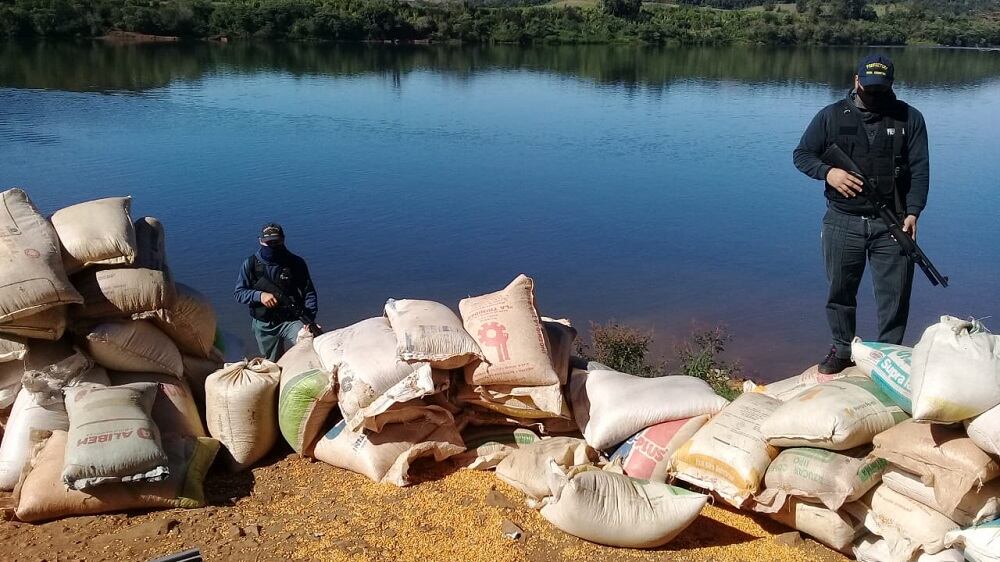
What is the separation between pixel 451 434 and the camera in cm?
408

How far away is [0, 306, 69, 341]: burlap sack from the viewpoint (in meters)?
3.80

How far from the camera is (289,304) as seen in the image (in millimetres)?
5086

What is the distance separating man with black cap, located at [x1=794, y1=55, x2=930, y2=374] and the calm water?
11.1 feet

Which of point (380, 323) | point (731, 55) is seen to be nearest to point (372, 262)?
point (380, 323)

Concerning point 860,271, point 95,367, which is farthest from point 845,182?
point 95,367

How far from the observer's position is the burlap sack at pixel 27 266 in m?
3.73

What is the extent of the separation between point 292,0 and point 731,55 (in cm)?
2499

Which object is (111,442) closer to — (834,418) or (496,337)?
(496,337)

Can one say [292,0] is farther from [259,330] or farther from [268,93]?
[259,330]

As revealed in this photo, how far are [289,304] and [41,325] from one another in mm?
1481

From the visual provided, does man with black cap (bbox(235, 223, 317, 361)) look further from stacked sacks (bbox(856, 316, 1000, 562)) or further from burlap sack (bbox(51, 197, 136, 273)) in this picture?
stacked sacks (bbox(856, 316, 1000, 562))

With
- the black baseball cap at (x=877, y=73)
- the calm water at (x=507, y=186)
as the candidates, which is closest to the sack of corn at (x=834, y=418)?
the black baseball cap at (x=877, y=73)

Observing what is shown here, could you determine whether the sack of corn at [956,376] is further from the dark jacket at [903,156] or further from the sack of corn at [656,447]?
the dark jacket at [903,156]

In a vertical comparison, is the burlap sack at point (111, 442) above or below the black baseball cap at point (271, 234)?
below
